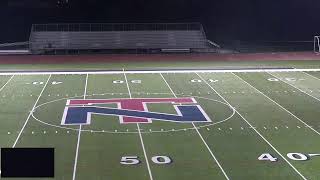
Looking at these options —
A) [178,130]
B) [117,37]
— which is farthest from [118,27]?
[178,130]

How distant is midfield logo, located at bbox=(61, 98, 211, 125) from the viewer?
11.4m

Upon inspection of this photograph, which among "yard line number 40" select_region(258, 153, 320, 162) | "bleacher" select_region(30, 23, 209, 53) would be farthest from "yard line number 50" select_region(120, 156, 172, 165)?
"bleacher" select_region(30, 23, 209, 53)

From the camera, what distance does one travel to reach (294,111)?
12.2m

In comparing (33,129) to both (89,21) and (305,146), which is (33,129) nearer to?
(305,146)

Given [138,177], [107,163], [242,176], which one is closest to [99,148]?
[107,163]

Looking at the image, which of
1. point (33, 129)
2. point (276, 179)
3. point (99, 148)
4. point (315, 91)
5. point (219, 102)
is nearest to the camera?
Answer: point (276, 179)

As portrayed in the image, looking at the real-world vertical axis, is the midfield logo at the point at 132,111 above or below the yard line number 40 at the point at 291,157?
below

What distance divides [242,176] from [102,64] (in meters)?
13.2

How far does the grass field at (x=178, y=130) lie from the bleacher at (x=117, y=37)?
7.98m

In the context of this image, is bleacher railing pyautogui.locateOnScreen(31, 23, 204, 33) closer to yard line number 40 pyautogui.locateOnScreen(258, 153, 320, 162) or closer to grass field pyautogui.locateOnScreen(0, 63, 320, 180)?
grass field pyautogui.locateOnScreen(0, 63, 320, 180)
